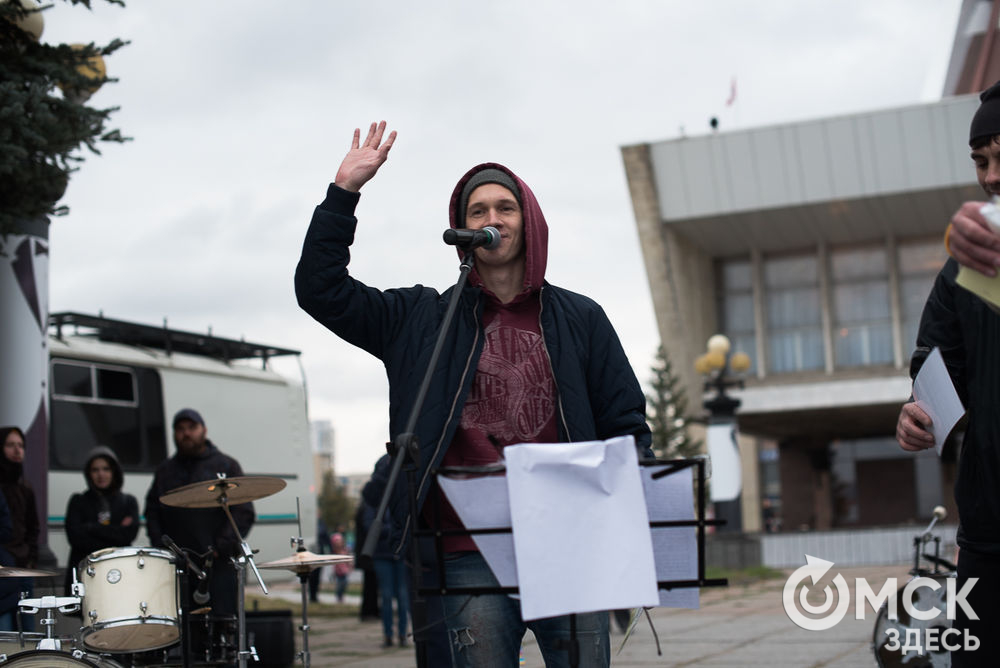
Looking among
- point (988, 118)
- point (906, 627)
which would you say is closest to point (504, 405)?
point (988, 118)

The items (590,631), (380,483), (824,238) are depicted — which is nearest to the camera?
(590,631)

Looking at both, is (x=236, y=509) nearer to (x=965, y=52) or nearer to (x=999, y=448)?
(x=999, y=448)

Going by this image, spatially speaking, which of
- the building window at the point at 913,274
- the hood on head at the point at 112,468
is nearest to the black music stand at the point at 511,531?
the hood on head at the point at 112,468

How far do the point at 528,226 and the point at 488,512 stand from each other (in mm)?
1111

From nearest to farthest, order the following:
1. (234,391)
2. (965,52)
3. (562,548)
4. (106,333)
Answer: (562,548)
(106,333)
(234,391)
(965,52)

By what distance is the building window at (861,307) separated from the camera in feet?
124

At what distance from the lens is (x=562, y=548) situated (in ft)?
9.41

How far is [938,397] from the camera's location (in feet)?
9.77

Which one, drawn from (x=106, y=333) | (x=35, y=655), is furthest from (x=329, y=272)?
(x=106, y=333)

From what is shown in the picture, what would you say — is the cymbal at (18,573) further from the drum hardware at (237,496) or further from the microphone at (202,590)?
the microphone at (202,590)

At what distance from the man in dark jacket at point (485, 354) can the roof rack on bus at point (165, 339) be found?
38.9 feet

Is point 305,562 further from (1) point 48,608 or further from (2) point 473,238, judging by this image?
(2) point 473,238

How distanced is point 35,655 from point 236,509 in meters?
3.12

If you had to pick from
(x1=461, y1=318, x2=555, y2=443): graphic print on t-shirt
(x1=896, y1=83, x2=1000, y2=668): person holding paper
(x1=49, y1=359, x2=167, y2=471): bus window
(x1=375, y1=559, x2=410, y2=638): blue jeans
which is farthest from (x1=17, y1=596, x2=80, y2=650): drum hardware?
(x1=49, y1=359, x2=167, y2=471): bus window
